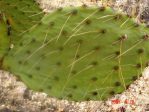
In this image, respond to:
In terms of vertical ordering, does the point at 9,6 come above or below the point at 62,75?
above

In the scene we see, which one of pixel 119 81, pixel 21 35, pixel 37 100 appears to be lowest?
pixel 37 100

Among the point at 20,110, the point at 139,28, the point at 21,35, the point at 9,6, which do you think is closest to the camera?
the point at 139,28

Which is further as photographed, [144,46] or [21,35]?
[21,35]

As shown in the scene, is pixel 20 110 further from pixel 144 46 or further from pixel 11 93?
pixel 144 46

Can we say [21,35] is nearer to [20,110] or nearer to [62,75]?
[62,75]

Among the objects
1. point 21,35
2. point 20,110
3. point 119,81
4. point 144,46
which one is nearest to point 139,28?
point 144,46

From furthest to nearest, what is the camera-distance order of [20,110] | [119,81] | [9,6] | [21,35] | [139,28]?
[20,110], [9,6], [21,35], [119,81], [139,28]
